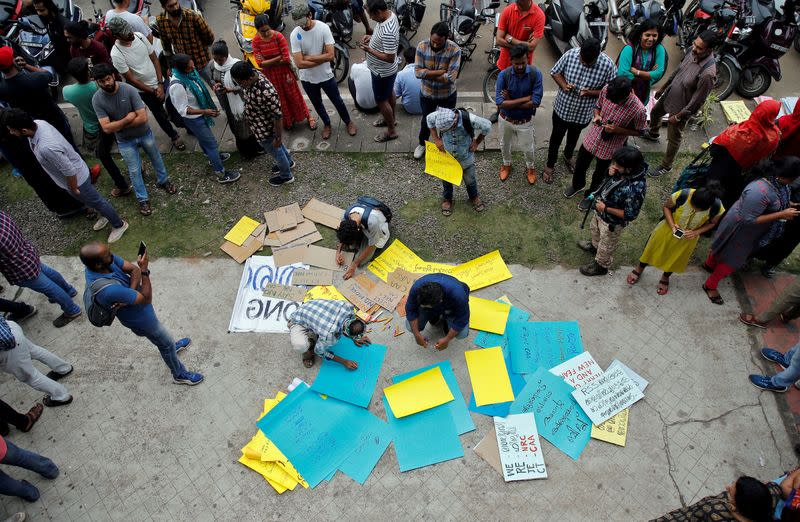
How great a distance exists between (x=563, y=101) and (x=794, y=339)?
3.26 metres

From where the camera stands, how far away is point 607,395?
425 cm

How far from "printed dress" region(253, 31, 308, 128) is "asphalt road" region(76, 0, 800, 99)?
2253 mm

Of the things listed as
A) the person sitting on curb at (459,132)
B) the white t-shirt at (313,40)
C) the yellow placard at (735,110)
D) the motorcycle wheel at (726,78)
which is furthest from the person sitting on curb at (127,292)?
the motorcycle wheel at (726,78)

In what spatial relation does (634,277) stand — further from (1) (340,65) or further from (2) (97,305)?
(1) (340,65)

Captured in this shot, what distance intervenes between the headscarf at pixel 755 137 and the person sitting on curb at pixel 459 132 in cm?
230

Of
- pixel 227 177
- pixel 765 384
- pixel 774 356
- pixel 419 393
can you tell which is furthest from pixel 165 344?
pixel 774 356

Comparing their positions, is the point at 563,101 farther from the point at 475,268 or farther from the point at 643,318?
the point at 643,318

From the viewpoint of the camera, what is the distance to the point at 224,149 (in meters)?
6.87

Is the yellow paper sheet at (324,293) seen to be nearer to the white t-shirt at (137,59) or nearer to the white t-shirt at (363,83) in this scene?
the white t-shirt at (363,83)

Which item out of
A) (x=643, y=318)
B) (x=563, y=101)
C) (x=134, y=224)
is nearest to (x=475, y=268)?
(x=643, y=318)

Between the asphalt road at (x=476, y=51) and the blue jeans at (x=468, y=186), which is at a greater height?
the asphalt road at (x=476, y=51)

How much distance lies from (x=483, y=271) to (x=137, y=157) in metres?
4.29

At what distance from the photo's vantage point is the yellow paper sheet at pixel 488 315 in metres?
4.73

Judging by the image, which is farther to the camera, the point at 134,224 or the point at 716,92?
the point at 716,92
